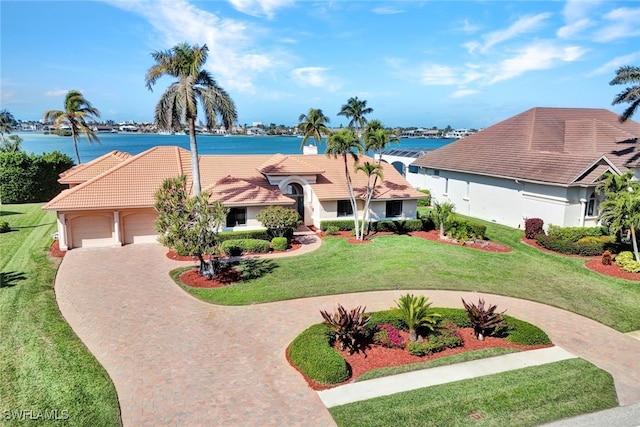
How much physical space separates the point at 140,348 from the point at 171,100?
12.9 metres

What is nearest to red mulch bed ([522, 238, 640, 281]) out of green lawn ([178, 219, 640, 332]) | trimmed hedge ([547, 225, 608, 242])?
green lawn ([178, 219, 640, 332])

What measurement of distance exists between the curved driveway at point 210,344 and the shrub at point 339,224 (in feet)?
36.2

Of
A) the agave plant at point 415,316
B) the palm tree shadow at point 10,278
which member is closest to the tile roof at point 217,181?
the palm tree shadow at point 10,278

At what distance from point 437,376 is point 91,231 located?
70.0ft

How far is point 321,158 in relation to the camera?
34.2 m

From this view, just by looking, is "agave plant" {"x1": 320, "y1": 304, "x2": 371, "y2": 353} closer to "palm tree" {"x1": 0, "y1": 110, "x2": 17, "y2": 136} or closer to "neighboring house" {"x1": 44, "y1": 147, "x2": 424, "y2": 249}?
"neighboring house" {"x1": 44, "y1": 147, "x2": 424, "y2": 249}

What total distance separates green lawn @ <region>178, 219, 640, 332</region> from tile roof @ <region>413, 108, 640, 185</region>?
6.69 m

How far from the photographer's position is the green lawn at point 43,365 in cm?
1004

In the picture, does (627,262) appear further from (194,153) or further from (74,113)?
(74,113)

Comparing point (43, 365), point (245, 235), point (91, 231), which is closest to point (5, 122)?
point (91, 231)

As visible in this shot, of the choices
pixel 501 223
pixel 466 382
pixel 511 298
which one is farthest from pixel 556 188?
pixel 466 382

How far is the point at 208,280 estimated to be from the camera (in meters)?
19.6

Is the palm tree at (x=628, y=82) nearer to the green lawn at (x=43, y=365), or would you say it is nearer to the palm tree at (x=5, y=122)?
the green lawn at (x=43, y=365)

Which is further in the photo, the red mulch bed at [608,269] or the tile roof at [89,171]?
the tile roof at [89,171]
